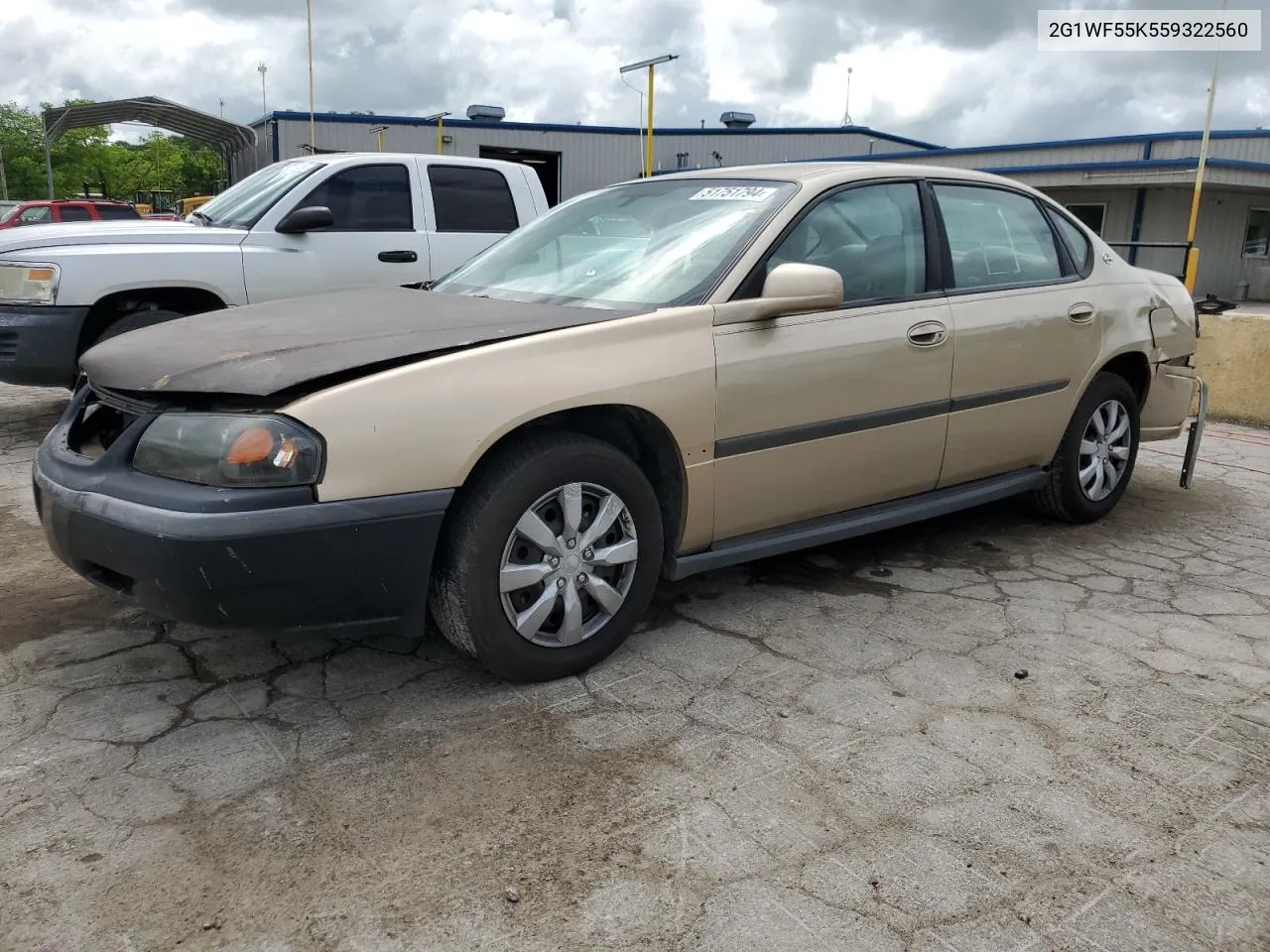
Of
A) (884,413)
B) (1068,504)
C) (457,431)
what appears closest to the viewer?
(457,431)

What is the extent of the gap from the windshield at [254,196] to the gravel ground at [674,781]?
3.43m

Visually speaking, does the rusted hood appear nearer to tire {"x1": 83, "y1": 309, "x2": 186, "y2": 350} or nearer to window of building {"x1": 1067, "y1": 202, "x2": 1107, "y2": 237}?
tire {"x1": 83, "y1": 309, "x2": 186, "y2": 350}

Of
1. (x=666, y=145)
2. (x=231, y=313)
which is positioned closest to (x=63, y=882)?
(x=231, y=313)

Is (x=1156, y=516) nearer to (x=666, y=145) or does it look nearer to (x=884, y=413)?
(x=884, y=413)

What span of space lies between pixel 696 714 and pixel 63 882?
1588 mm

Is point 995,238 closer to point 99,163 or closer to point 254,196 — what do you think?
point 254,196

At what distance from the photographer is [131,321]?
6.02 m

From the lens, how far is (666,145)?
3484cm

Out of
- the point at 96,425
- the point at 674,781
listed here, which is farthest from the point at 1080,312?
the point at 96,425

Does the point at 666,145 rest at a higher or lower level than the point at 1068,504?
higher

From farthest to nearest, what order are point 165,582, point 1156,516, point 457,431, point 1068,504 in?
point 1156,516
point 1068,504
point 457,431
point 165,582

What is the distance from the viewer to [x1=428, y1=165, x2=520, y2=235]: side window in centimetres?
720

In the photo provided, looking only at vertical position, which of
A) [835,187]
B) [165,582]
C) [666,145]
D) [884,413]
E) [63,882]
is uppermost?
[666,145]

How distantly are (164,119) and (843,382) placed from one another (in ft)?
78.9
